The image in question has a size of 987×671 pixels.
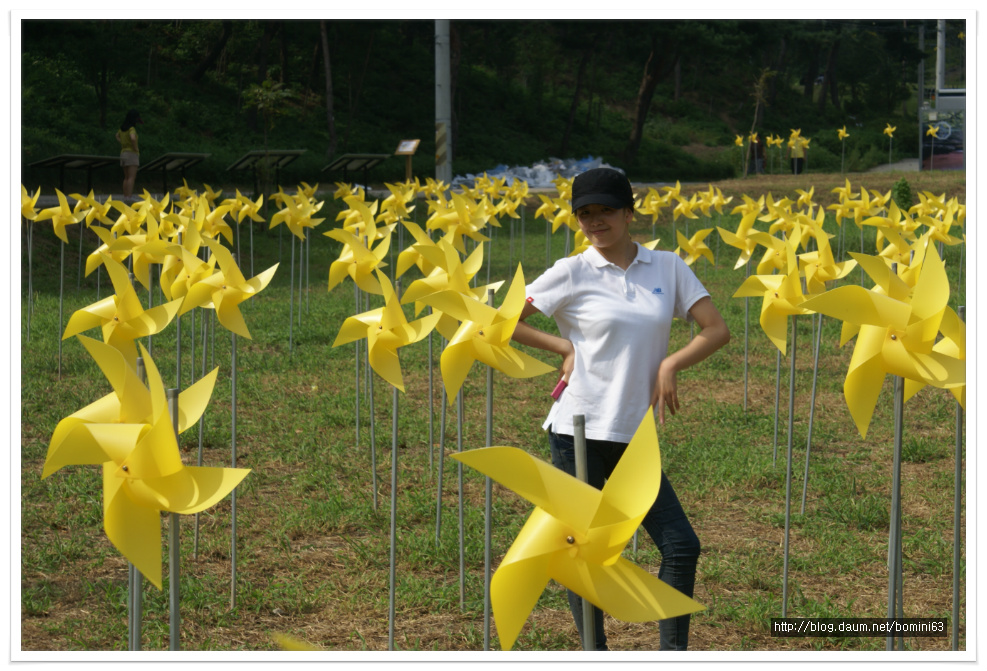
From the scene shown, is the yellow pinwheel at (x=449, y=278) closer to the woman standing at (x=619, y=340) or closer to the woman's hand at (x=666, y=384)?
the woman standing at (x=619, y=340)

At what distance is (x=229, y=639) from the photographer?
368 centimetres

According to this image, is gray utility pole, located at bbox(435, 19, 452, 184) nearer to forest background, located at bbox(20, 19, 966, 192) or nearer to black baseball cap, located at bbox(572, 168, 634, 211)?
forest background, located at bbox(20, 19, 966, 192)

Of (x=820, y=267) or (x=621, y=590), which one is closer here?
(x=621, y=590)

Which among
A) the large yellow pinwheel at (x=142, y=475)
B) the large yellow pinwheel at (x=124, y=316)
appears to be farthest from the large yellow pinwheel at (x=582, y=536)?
the large yellow pinwheel at (x=124, y=316)

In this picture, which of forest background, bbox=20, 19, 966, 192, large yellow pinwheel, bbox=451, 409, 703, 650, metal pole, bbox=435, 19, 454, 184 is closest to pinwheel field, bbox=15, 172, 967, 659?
large yellow pinwheel, bbox=451, 409, 703, 650

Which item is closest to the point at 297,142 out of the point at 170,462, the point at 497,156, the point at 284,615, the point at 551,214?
the point at 497,156

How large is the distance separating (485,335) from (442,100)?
14.3 metres

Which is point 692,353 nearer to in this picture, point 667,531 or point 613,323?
point 613,323

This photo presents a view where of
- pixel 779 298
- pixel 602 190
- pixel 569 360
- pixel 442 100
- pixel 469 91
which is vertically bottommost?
pixel 569 360

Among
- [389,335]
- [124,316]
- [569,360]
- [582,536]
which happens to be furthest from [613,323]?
[124,316]

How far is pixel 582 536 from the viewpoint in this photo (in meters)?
1.83
